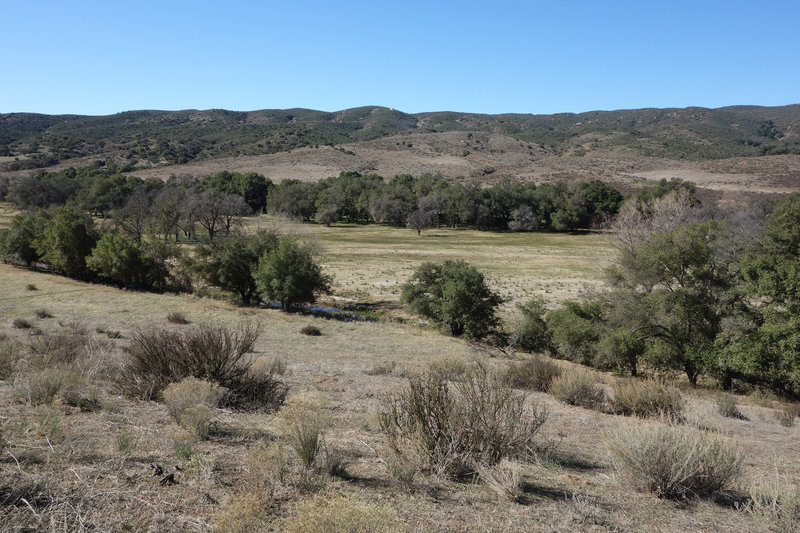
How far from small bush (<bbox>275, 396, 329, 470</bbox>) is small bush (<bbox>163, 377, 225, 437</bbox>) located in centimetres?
111

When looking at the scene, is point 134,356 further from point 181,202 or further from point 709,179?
point 709,179

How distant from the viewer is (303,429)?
5.46 metres

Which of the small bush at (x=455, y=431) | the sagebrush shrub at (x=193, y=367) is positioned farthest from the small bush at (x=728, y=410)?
the sagebrush shrub at (x=193, y=367)

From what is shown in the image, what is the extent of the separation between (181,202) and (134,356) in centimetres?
7006

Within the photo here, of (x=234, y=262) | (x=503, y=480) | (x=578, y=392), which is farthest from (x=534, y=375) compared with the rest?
(x=234, y=262)

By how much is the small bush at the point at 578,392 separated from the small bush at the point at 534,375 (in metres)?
1.22

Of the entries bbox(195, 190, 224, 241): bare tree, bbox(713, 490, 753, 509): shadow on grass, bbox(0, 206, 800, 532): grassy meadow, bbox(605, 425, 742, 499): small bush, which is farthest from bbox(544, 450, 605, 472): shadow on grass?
bbox(195, 190, 224, 241): bare tree

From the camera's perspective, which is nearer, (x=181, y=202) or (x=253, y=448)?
(x=253, y=448)

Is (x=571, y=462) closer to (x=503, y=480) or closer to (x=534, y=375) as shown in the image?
(x=503, y=480)

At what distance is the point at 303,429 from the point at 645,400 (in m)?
8.43

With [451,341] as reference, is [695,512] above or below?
above

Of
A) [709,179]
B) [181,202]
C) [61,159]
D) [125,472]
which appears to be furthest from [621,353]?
[61,159]

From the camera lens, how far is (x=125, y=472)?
492cm

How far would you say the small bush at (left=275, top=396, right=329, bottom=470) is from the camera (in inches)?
210
